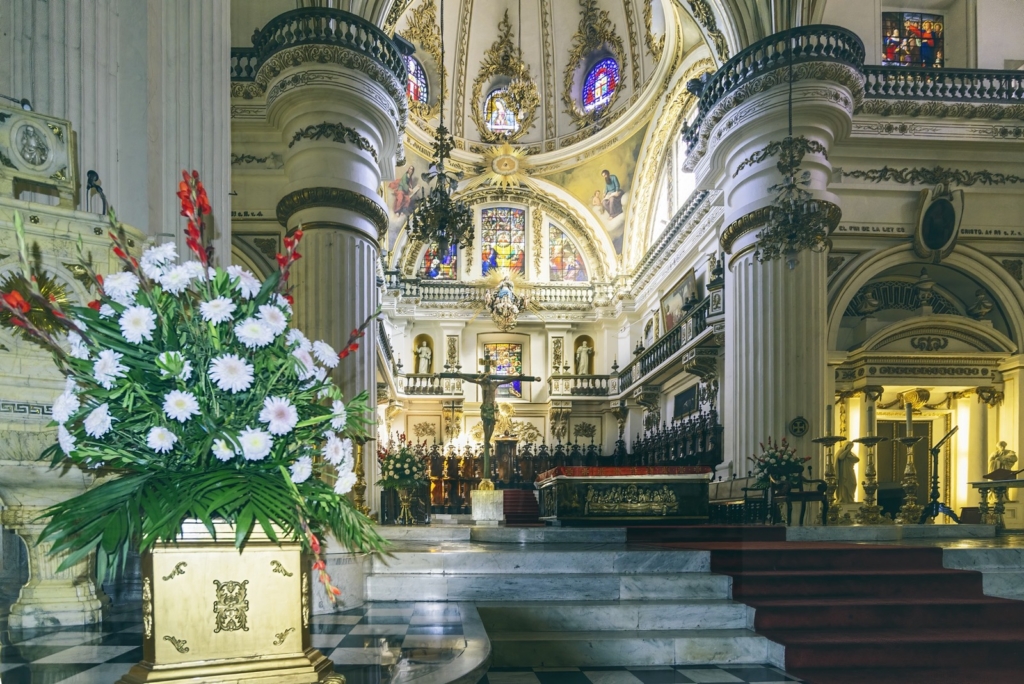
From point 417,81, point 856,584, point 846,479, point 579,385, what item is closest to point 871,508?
point 846,479

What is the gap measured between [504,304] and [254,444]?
76.4 feet

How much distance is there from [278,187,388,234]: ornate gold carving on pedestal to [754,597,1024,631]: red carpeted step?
790cm

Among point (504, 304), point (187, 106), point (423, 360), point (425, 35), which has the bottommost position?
point (423, 360)

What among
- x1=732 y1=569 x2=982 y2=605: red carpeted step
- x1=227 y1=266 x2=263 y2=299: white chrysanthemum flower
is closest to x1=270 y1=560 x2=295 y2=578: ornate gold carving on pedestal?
x1=227 y1=266 x2=263 y2=299: white chrysanthemum flower

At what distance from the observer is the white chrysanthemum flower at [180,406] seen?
240 centimetres

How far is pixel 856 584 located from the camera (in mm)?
6566

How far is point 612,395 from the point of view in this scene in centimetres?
2611

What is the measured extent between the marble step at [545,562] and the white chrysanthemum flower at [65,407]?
4.15 metres

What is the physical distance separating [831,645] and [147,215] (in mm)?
5085

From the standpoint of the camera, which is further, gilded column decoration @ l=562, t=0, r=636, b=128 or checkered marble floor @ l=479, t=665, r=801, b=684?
gilded column decoration @ l=562, t=0, r=636, b=128

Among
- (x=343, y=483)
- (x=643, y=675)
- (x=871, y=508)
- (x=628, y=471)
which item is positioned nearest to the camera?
(x=343, y=483)

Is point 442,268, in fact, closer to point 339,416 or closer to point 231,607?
point 339,416

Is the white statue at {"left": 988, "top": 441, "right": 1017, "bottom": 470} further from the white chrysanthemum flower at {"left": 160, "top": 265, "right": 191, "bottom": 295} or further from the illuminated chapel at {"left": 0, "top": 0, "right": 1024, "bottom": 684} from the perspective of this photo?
the white chrysanthemum flower at {"left": 160, "top": 265, "right": 191, "bottom": 295}

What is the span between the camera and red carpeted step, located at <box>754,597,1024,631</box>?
5945 millimetres
